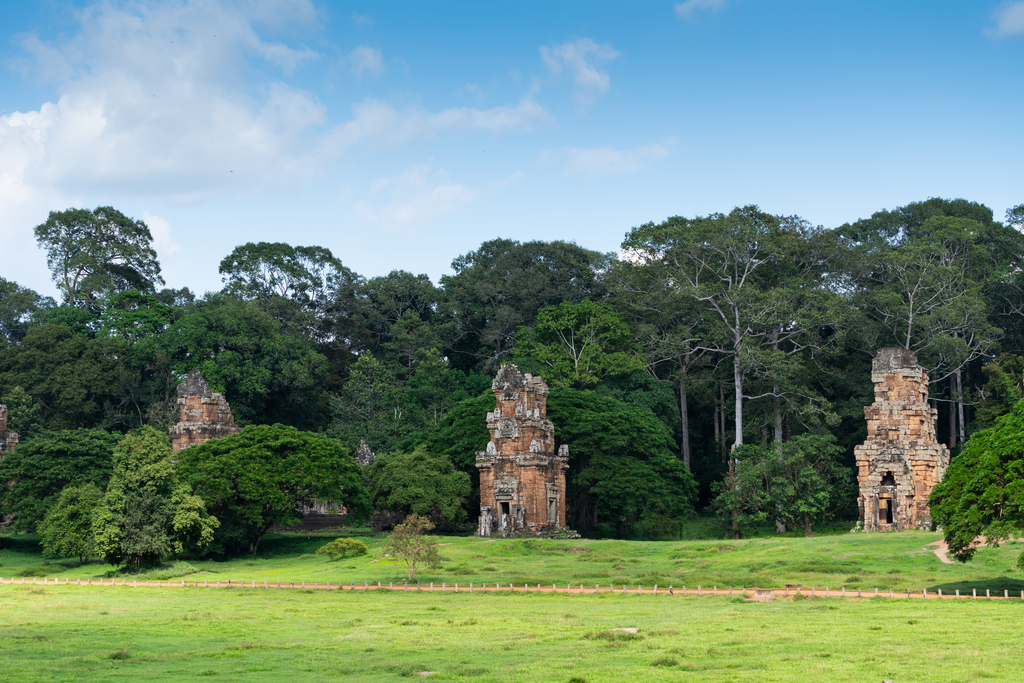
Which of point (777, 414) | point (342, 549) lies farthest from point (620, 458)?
point (342, 549)

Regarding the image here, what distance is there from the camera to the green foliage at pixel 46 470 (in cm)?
5309

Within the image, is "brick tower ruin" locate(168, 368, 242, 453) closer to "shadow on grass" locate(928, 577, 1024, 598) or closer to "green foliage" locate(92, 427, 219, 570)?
"green foliage" locate(92, 427, 219, 570)

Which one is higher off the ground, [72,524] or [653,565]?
[72,524]

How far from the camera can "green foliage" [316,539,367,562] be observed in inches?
1871

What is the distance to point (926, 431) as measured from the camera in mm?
52531

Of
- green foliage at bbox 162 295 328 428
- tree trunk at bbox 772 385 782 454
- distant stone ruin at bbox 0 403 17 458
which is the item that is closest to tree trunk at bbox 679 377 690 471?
tree trunk at bbox 772 385 782 454

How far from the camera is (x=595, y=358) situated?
2571 inches

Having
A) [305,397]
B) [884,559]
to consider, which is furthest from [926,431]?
[305,397]

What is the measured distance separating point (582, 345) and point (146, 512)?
103ft

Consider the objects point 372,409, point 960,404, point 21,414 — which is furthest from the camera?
point 372,409

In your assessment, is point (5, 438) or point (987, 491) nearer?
point (987, 491)

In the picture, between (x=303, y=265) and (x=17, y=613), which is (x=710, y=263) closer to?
(x=303, y=265)

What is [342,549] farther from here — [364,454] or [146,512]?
[364,454]

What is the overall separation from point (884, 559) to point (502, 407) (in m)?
23.5
